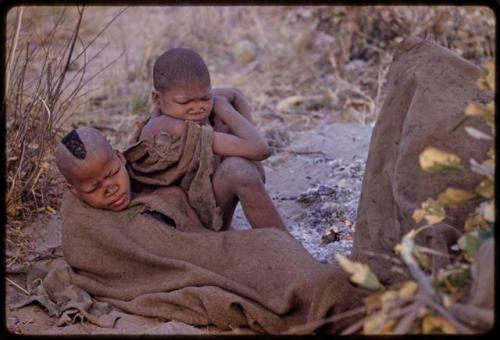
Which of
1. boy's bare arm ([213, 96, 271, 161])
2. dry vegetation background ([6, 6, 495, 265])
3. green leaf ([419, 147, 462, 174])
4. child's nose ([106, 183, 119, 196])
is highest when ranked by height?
green leaf ([419, 147, 462, 174])

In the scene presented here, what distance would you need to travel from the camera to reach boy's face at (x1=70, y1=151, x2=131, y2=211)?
2943 mm

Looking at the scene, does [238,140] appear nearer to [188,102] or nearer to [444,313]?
[188,102]

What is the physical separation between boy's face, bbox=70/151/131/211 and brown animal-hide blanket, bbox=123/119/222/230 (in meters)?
0.11

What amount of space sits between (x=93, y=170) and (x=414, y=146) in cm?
110

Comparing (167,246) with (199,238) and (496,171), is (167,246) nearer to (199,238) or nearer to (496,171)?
(199,238)

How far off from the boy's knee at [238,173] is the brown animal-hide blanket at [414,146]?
45 cm

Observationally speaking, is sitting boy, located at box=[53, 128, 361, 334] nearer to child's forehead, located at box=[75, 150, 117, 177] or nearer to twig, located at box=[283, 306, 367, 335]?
child's forehead, located at box=[75, 150, 117, 177]

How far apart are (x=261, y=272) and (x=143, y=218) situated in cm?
51

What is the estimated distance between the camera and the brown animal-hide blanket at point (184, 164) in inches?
124

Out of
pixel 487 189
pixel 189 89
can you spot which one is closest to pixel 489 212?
pixel 487 189

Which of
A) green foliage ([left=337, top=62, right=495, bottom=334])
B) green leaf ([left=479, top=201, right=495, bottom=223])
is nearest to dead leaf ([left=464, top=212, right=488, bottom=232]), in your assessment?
green foliage ([left=337, top=62, right=495, bottom=334])

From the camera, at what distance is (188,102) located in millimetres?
3201

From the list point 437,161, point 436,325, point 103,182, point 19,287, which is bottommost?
point 19,287

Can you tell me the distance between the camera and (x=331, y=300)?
268 centimetres
